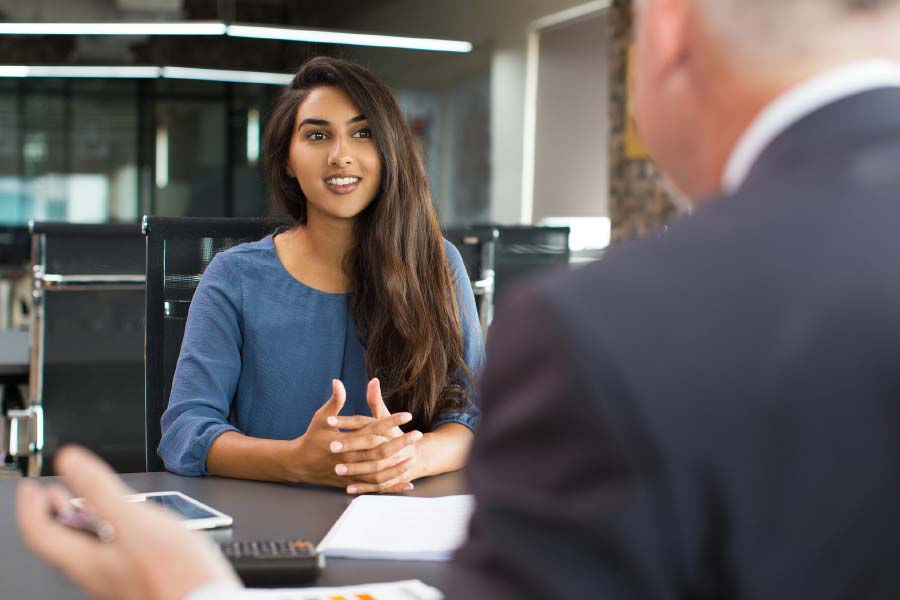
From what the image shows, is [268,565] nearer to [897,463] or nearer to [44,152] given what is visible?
[897,463]

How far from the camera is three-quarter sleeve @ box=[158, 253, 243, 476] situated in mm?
1474

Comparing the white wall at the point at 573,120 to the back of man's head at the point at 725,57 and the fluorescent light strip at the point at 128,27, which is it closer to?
the fluorescent light strip at the point at 128,27

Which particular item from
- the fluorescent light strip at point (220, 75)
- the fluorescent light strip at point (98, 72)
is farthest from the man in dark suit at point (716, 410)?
the fluorescent light strip at point (98, 72)

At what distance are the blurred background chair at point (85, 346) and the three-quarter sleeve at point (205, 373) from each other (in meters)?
1.10

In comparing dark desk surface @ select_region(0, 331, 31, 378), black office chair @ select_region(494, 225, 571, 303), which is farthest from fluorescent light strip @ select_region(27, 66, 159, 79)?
black office chair @ select_region(494, 225, 571, 303)

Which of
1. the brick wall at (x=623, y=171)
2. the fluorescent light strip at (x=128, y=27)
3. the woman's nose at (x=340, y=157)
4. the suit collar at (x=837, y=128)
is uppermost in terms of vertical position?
the fluorescent light strip at (x=128, y=27)

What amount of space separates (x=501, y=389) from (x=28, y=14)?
904cm

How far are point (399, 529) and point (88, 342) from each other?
198 cm

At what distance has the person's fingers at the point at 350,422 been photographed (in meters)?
1.33

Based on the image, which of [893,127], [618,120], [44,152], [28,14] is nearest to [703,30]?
[893,127]

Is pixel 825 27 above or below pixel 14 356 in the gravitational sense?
above

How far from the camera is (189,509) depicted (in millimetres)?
1182

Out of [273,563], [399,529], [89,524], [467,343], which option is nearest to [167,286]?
[467,343]

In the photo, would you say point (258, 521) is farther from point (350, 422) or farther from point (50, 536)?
point (50, 536)
